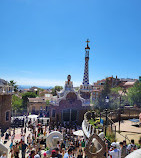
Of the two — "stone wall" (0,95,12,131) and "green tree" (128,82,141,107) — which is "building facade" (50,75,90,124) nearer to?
"stone wall" (0,95,12,131)

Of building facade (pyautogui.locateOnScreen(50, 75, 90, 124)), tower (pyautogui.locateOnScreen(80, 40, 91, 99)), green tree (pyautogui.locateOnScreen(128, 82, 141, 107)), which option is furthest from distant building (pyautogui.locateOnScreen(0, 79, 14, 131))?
green tree (pyautogui.locateOnScreen(128, 82, 141, 107))

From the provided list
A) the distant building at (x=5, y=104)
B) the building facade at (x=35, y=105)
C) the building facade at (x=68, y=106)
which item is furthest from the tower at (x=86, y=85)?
the building facade at (x=35, y=105)

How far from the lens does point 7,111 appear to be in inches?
965

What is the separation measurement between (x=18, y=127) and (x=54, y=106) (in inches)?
258

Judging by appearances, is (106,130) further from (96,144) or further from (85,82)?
(85,82)

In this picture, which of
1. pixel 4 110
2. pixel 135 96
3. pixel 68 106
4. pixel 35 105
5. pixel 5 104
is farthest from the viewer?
pixel 35 105

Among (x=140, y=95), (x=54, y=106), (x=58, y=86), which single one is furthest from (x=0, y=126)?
(x=58, y=86)

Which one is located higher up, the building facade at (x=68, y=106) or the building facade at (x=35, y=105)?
the building facade at (x=68, y=106)

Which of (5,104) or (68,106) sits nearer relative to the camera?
(5,104)

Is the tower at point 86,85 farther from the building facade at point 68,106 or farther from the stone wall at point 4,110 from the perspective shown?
the stone wall at point 4,110

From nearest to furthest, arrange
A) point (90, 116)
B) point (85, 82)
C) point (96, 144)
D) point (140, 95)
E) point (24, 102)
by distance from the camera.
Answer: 1. point (96, 144)
2. point (90, 116)
3. point (85, 82)
4. point (140, 95)
5. point (24, 102)

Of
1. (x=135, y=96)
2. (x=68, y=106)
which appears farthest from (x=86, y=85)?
(x=135, y=96)

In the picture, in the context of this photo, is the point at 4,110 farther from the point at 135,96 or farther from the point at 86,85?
the point at 135,96

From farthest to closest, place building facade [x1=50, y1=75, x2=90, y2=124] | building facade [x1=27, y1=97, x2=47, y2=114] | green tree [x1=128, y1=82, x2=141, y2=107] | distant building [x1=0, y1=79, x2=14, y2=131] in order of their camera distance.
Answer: building facade [x1=27, y1=97, x2=47, y2=114] < green tree [x1=128, y1=82, x2=141, y2=107] < building facade [x1=50, y1=75, x2=90, y2=124] < distant building [x1=0, y1=79, x2=14, y2=131]
